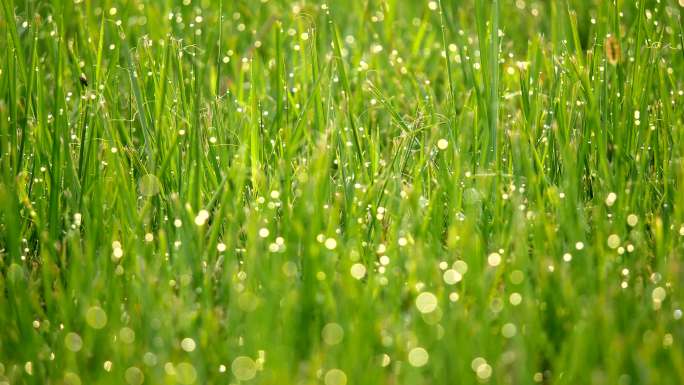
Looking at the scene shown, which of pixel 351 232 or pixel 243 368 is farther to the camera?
pixel 351 232

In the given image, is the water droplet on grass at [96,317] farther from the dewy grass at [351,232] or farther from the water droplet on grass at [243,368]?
the water droplet on grass at [243,368]

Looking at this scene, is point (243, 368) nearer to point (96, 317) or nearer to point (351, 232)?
point (96, 317)

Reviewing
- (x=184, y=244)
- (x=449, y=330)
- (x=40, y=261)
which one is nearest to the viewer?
(x=449, y=330)

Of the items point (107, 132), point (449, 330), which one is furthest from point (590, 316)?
point (107, 132)

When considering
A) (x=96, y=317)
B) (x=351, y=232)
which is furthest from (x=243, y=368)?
(x=351, y=232)

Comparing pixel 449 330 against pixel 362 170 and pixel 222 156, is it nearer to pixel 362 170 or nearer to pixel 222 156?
pixel 362 170

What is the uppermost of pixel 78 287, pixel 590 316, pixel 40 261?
pixel 590 316

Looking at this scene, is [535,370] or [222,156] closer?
[535,370]

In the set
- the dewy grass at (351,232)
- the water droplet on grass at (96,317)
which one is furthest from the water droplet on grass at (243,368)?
the water droplet on grass at (96,317)
